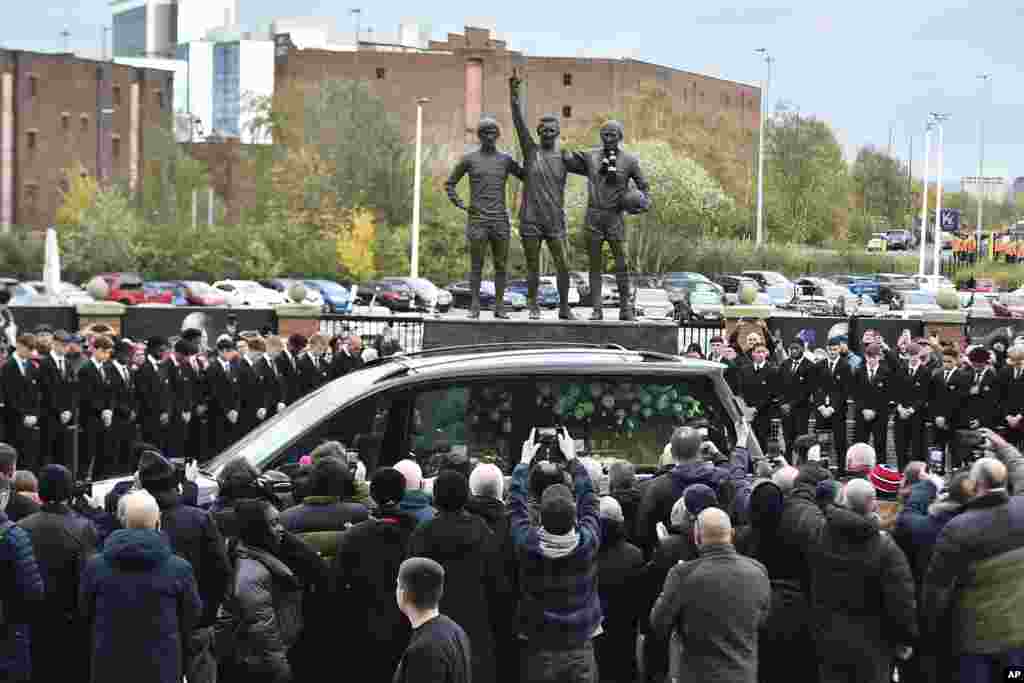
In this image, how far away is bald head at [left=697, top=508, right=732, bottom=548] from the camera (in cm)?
725

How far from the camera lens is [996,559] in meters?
7.92

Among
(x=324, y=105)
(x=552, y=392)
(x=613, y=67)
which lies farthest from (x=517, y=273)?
(x=552, y=392)

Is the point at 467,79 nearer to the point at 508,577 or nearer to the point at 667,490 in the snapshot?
the point at 667,490

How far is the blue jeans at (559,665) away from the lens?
7.66 metres

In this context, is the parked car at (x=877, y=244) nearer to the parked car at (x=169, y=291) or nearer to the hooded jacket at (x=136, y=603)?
the parked car at (x=169, y=291)

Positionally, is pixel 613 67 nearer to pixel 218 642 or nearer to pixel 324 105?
pixel 324 105

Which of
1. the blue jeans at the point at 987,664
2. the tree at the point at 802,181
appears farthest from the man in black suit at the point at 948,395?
the tree at the point at 802,181

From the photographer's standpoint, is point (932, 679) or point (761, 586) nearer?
point (761, 586)

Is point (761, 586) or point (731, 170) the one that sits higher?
point (731, 170)

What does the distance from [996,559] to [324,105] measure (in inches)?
2856

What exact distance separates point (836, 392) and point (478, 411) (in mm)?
10073

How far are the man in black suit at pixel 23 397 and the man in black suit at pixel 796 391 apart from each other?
901 centimetres

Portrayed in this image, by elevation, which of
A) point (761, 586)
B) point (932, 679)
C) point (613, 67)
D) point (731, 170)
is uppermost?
point (613, 67)

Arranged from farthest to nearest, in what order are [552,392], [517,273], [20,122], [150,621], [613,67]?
[613,67]
[20,122]
[517,273]
[552,392]
[150,621]
